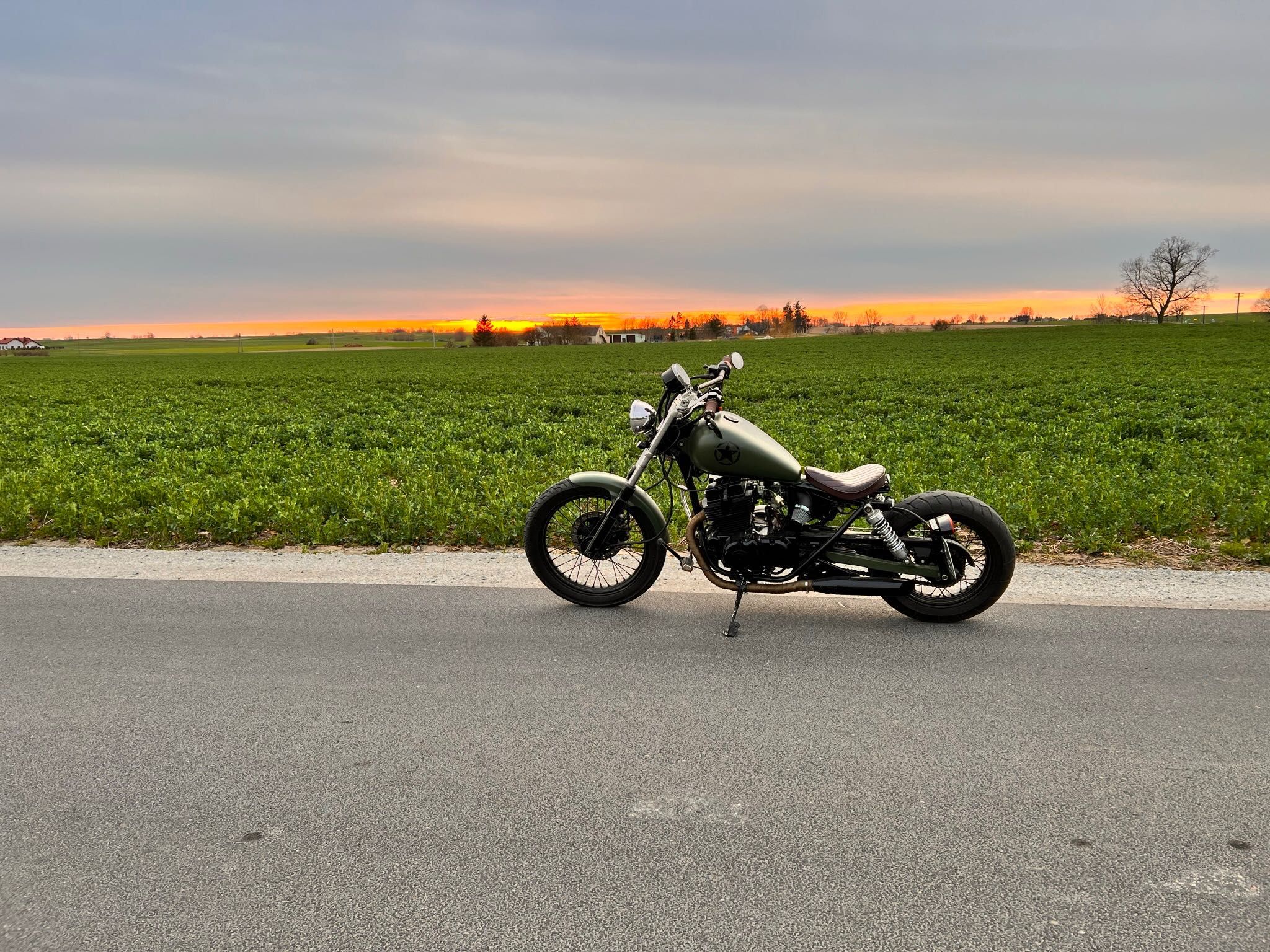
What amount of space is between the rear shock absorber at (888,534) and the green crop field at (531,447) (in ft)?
8.69

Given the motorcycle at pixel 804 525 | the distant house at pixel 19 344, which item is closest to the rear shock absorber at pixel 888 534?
the motorcycle at pixel 804 525

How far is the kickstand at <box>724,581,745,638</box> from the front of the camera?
493 centimetres

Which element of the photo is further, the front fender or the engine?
the front fender

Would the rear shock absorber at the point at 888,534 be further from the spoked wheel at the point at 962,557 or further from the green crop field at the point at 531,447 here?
the green crop field at the point at 531,447

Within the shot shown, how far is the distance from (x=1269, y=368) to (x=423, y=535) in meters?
32.9

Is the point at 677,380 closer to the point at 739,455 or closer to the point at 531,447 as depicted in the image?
the point at 739,455

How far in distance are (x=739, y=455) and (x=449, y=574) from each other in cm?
244

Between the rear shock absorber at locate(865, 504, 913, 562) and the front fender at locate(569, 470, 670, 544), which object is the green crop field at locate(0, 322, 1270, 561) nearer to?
the front fender at locate(569, 470, 670, 544)

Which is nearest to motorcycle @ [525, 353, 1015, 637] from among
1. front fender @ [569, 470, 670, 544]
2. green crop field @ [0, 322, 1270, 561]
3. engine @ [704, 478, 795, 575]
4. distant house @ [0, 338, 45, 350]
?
engine @ [704, 478, 795, 575]

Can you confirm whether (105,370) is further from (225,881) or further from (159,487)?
(225,881)

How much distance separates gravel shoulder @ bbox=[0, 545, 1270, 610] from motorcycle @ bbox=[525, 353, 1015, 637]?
0.58 m

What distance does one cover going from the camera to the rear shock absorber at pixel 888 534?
5141 millimetres

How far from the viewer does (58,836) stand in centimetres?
299

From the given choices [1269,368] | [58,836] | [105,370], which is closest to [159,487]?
[58,836]
